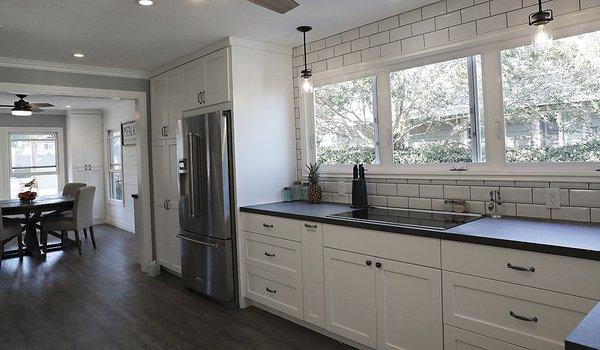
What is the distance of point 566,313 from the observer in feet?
5.71

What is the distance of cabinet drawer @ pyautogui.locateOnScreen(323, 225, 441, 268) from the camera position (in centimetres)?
220

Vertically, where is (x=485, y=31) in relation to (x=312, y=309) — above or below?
above

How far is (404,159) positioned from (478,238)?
1.23m

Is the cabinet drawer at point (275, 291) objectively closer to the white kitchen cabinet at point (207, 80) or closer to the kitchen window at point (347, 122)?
the kitchen window at point (347, 122)


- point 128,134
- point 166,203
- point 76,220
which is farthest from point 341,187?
point 128,134

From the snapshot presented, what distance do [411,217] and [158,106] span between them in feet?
10.3

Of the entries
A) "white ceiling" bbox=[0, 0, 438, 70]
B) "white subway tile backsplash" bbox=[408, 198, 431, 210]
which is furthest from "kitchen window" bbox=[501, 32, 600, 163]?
"white ceiling" bbox=[0, 0, 438, 70]

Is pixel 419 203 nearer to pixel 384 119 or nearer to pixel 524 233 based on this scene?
pixel 384 119

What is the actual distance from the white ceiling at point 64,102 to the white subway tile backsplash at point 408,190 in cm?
488

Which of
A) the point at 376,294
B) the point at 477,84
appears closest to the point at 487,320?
the point at 376,294

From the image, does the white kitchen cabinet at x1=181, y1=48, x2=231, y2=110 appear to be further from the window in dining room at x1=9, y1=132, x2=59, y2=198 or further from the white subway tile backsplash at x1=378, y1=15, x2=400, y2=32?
the window in dining room at x1=9, y1=132, x2=59, y2=198

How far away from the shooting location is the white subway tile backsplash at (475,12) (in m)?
2.56

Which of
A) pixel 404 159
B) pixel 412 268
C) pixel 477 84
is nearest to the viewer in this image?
pixel 412 268

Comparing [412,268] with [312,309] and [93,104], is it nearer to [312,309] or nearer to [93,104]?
[312,309]
